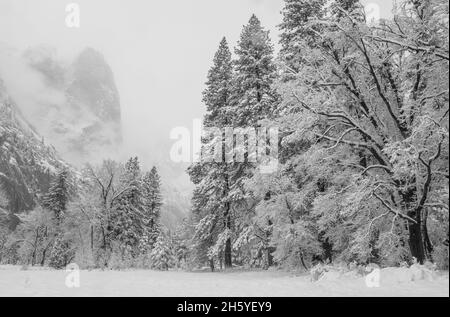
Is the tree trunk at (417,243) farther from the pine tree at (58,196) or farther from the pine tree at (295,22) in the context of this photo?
the pine tree at (58,196)

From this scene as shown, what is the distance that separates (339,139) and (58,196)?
131 feet

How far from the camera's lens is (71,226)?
131 ft

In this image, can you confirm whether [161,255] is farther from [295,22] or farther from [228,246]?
[295,22]

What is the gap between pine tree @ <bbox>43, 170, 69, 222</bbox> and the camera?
4459 centimetres

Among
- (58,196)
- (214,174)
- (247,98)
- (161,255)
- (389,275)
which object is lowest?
(161,255)

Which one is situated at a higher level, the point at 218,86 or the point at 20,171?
the point at 20,171

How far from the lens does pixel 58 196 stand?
44.8 metres

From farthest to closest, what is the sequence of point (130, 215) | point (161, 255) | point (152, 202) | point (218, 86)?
1. point (152, 202)
2. point (130, 215)
3. point (161, 255)
4. point (218, 86)

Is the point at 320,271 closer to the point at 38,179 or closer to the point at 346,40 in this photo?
the point at 346,40

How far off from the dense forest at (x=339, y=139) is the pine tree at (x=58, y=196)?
2029 centimetres

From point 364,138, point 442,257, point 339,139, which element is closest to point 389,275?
point 442,257

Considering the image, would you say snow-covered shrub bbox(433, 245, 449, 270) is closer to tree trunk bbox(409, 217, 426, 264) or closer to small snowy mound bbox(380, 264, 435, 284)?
tree trunk bbox(409, 217, 426, 264)

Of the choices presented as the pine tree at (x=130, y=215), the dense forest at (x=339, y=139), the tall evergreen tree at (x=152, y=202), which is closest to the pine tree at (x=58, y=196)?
the tall evergreen tree at (x=152, y=202)
